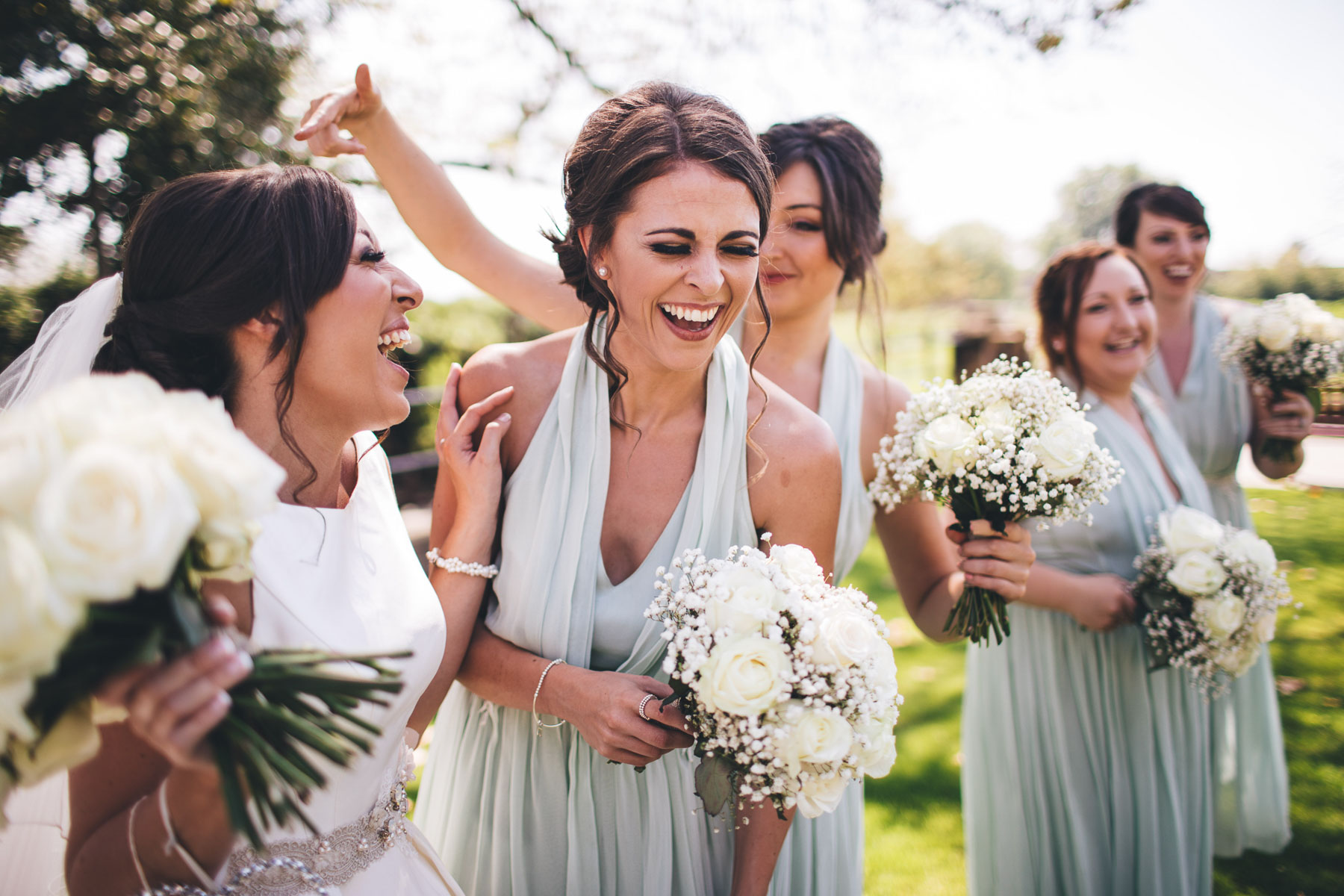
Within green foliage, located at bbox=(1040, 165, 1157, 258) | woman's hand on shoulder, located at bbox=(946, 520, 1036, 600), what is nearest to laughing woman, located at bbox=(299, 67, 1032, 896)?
woman's hand on shoulder, located at bbox=(946, 520, 1036, 600)

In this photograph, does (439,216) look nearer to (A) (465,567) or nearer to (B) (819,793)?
(A) (465,567)

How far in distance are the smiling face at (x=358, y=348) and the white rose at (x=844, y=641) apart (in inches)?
48.3

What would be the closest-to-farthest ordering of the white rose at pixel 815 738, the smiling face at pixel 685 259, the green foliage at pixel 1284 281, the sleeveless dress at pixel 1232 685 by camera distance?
the white rose at pixel 815 738 → the smiling face at pixel 685 259 → the sleeveless dress at pixel 1232 685 → the green foliage at pixel 1284 281

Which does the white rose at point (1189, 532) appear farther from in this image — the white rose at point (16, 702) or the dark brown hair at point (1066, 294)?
the white rose at point (16, 702)

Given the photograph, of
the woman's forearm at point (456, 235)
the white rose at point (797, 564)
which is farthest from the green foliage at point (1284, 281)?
the white rose at point (797, 564)

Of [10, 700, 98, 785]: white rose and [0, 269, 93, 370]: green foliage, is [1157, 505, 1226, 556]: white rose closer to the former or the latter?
[10, 700, 98, 785]: white rose

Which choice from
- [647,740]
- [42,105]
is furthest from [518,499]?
[42,105]

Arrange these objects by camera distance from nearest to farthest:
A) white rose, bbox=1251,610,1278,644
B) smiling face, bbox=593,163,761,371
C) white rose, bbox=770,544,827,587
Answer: white rose, bbox=770,544,827,587, smiling face, bbox=593,163,761,371, white rose, bbox=1251,610,1278,644

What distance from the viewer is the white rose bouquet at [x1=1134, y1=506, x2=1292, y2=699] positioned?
122 inches

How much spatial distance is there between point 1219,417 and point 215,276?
Answer: 5400 millimetres

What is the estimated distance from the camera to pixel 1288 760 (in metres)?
5.05

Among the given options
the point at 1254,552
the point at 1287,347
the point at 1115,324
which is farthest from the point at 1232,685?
the point at 1115,324

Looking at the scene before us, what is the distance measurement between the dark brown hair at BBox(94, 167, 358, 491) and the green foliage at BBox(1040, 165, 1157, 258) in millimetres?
5001

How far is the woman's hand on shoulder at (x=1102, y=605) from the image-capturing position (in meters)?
3.26
